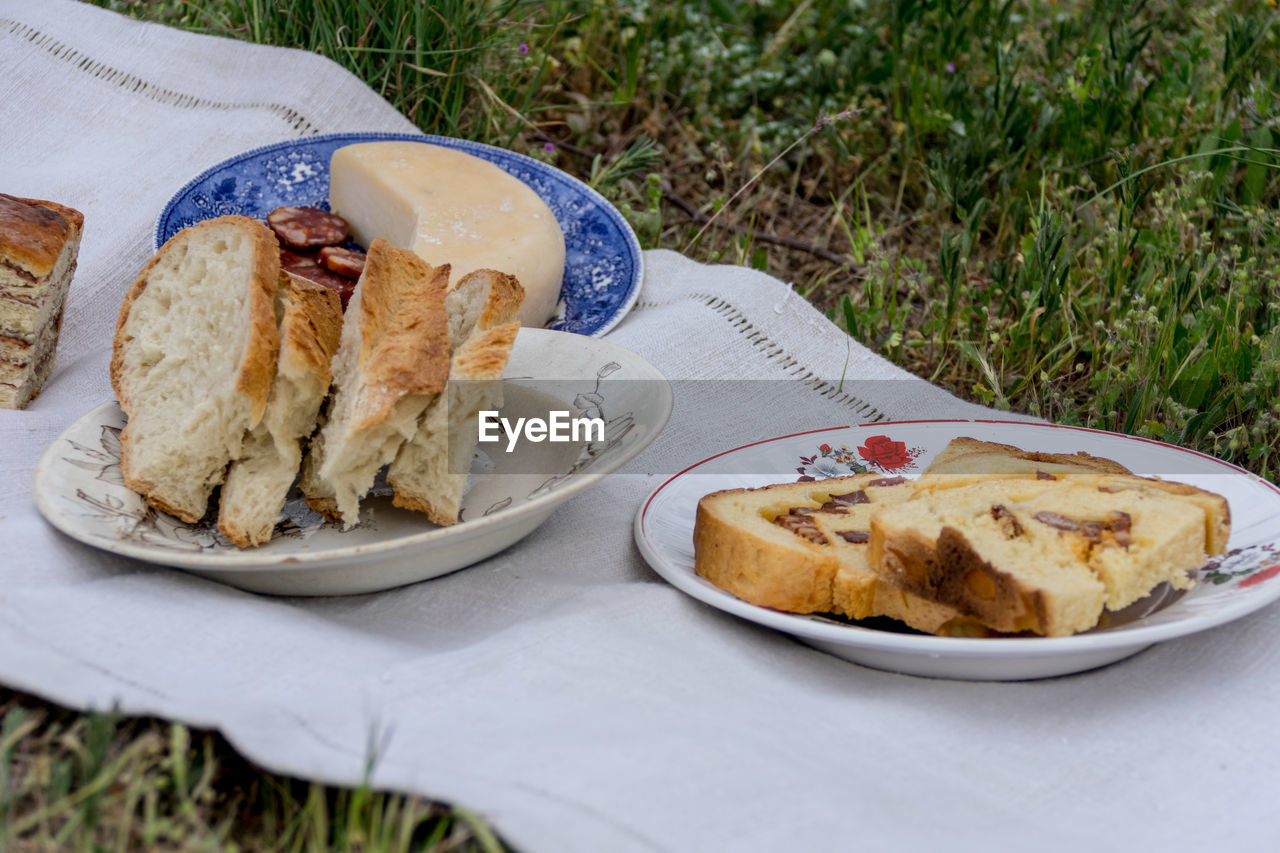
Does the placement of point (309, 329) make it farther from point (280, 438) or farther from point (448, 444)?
point (448, 444)

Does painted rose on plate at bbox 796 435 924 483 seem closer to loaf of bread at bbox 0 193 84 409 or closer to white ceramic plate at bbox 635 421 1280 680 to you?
white ceramic plate at bbox 635 421 1280 680

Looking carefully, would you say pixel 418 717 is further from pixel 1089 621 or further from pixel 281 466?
pixel 1089 621

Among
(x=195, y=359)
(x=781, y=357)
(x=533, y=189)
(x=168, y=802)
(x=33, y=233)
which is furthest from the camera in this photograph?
(x=533, y=189)

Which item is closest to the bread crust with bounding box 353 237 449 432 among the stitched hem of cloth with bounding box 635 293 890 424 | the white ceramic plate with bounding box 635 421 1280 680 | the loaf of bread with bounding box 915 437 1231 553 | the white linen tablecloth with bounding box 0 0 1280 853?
the white linen tablecloth with bounding box 0 0 1280 853

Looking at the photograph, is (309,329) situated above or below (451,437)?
above

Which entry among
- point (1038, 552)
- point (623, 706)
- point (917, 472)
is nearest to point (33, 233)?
point (623, 706)

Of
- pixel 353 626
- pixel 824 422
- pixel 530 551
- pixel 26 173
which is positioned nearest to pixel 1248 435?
pixel 824 422

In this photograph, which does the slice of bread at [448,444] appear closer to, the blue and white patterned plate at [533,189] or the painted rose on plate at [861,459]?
the painted rose on plate at [861,459]
